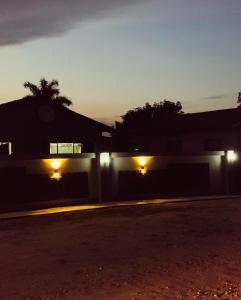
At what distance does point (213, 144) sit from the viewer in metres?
32.9

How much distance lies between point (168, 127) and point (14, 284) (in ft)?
91.6

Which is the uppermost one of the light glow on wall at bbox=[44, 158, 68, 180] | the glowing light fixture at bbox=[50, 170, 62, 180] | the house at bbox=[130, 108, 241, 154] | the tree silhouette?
the tree silhouette

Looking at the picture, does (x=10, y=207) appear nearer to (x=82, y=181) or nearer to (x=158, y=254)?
(x=82, y=181)

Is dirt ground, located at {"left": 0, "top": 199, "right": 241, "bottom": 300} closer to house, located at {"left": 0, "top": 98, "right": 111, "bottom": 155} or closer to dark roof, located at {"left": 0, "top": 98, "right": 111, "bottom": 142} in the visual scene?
house, located at {"left": 0, "top": 98, "right": 111, "bottom": 155}

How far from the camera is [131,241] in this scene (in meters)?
13.1

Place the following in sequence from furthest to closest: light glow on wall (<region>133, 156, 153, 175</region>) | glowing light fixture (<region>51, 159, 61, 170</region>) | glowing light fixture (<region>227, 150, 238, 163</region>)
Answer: glowing light fixture (<region>227, 150, 238, 163</region>) → light glow on wall (<region>133, 156, 153, 175</region>) → glowing light fixture (<region>51, 159, 61, 170</region>)

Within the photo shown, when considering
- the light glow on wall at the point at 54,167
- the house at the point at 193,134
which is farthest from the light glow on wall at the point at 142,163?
the house at the point at 193,134

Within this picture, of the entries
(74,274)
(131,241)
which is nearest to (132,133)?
(131,241)

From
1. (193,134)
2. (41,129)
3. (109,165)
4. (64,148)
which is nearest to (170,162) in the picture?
(109,165)

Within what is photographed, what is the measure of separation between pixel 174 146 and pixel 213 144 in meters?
3.46

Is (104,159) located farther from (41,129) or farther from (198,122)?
(198,122)

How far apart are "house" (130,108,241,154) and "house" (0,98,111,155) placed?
5727 millimetres

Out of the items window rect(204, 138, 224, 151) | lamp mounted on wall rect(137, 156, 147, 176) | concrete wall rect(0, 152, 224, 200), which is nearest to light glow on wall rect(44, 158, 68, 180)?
concrete wall rect(0, 152, 224, 200)

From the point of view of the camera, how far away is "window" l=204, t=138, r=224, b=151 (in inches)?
1281
